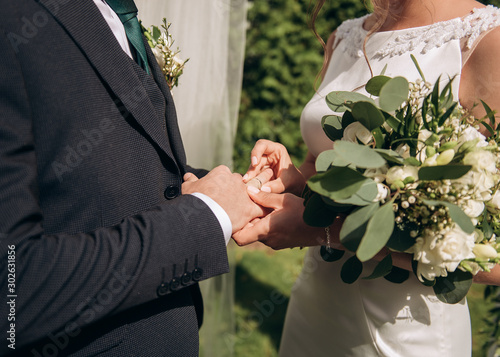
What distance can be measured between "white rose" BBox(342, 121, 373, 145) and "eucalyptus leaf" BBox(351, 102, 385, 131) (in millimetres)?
38

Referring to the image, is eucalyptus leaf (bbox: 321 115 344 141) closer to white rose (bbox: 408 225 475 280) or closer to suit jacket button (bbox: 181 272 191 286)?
white rose (bbox: 408 225 475 280)

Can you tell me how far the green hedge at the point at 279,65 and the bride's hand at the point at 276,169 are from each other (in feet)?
11.4

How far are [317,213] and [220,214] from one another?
0.36 meters

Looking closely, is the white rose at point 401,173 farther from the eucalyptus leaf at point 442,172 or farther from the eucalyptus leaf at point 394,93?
the eucalyptus leaf at point 394,93

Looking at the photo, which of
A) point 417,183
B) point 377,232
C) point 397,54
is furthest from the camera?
point 397,54

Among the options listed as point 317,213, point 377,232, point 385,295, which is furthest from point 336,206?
point 385,295

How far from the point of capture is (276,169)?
2.08 m

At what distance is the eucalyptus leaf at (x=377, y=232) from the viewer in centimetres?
112

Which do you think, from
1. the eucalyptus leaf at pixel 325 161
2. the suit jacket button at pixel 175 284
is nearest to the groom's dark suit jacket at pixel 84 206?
the suit jacket button at pixel 175 284

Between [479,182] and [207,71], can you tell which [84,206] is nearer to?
[479,182]

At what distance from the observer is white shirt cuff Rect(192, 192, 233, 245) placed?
53.7 inches

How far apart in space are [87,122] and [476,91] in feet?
5.06

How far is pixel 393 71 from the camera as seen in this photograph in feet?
6.19

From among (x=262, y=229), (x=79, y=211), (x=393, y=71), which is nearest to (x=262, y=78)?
(x=393, y=71)
